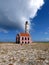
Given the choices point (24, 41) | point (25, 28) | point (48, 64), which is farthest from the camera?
point (25, 28)

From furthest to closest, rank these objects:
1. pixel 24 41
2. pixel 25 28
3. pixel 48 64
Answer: pixel 25 28 < pixel 24 41 < pixel 48 64

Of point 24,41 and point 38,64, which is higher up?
point 24,41

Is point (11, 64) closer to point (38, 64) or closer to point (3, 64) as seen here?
point (3, 64)

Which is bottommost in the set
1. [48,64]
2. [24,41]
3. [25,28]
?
[48,64]

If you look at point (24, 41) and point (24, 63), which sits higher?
point (24, 41)

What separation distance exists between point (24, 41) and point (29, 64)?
A: 85443mm

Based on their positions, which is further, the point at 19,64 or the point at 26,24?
the point at 26,24

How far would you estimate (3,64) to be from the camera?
55.5 feet

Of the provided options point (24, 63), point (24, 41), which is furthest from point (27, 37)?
point (24, 63)

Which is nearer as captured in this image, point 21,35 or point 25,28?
point 21,35

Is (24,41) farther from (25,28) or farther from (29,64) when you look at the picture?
(29,64)

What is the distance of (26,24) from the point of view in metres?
115

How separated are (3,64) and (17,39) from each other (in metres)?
90.0

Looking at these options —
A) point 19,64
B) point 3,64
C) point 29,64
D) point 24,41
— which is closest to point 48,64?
point 29,64
